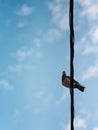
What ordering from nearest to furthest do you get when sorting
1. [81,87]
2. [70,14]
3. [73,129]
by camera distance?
[73,129] → [70,14] → [81,87]

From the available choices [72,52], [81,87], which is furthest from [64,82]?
[72,52]

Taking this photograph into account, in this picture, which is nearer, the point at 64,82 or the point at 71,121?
the point at 71,121

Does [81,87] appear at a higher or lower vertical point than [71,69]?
higher

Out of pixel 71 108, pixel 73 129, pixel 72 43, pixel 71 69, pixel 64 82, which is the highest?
pixel 64 82

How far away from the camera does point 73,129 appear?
18.0ft

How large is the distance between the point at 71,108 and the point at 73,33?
4.23 ft

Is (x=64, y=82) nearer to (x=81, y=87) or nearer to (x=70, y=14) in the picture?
(x=81, y=87)

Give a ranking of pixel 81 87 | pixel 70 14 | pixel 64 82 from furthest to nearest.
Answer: pixel 64 82 → pixel 81 87 → pixel 70 14

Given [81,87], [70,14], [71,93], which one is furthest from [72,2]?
[81,87]

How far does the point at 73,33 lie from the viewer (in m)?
5.82

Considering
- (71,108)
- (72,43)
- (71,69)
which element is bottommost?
(71,108)

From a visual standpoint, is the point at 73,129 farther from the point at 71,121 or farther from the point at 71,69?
the point at 71,69

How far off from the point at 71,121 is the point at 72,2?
2023 millimetres

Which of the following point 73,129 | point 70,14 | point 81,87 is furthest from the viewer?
point 81,87
